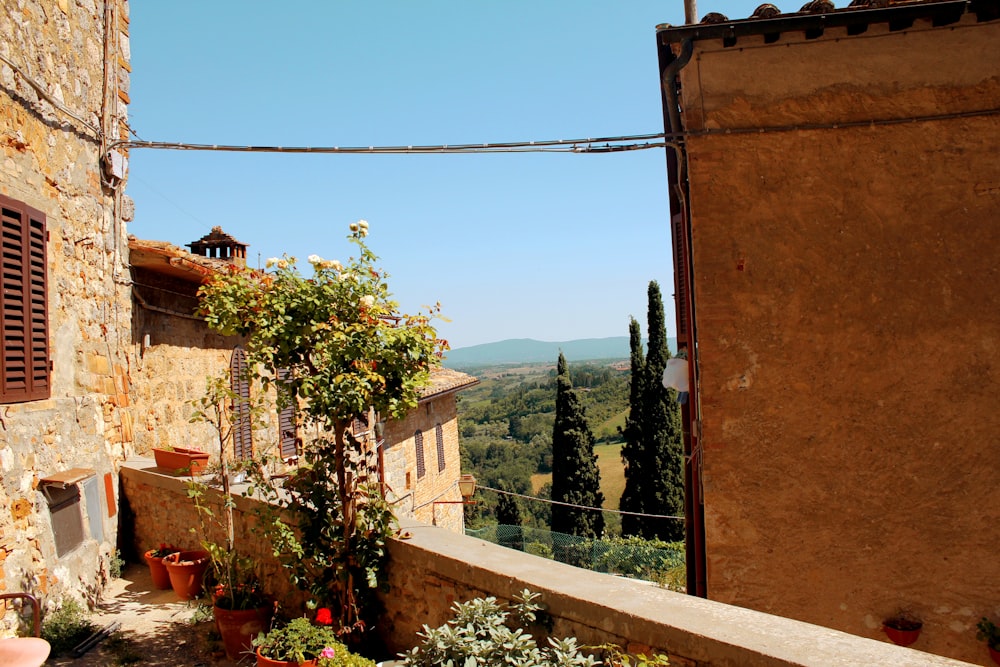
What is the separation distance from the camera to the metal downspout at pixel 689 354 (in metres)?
5.58

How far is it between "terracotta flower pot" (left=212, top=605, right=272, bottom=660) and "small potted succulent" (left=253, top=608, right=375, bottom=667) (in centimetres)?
63

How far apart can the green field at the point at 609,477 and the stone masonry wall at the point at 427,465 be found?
2808cm

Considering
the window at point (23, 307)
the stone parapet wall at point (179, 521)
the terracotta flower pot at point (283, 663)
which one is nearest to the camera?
the terracotta flower pot at point (283, 663)

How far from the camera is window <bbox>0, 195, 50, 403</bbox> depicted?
5445 mm

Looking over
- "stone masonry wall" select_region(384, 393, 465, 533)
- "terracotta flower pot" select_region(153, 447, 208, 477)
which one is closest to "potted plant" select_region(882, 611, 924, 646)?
"terracotta flower pot" select_region(153, 447, 208, 477)

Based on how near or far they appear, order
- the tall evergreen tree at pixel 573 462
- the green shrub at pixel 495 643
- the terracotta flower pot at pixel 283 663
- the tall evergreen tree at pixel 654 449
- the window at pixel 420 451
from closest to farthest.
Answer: the green shrub at pixel 495 643, the terracotta flower pot at pixel 283 663, the window at pixel 420 451, the tall evergreen tree at pixel 654 449, the tall evergreen tree at pixel 573 462

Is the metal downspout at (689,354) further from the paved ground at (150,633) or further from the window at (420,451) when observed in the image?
the window at (420,451)

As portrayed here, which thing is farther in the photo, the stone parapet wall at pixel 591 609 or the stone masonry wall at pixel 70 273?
the stone masonry wall at pixel 70 273

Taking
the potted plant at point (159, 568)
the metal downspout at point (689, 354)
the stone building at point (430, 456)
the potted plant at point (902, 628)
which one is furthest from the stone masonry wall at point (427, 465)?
the potted plant at point (902, 628)

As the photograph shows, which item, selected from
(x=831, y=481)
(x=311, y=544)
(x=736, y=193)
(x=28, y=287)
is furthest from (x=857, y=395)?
(x=28, y=287)

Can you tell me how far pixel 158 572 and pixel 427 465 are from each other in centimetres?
1132

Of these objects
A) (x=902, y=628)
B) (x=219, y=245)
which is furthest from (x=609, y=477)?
(x=902, y=628)

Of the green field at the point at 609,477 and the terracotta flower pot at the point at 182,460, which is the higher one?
the terracotta flower pot at the point at 182,460

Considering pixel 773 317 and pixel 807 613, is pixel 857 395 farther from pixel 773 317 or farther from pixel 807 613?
pixel 807 613
